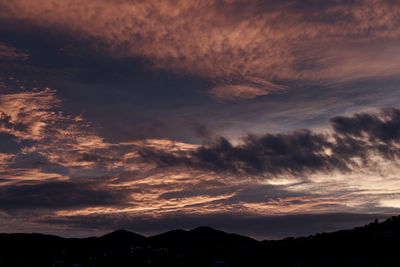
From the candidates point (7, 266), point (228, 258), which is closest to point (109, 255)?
point (7, 266)

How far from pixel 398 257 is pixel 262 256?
55.6 meters

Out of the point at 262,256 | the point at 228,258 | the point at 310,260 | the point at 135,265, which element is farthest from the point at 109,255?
the point at 310,260

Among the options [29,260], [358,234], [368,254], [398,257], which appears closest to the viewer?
[398,257]

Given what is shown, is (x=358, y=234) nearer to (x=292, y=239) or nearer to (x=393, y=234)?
(x=393, y=234)

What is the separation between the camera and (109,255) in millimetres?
195500

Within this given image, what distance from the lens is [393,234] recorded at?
13525cm

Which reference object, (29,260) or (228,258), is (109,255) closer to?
(29,260)

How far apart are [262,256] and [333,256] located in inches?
1334

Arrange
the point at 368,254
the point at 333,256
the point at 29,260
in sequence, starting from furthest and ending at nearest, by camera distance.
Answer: the point at 29,260
the point at 333,256
the point at 368,254

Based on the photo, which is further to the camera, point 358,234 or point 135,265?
point 135,265

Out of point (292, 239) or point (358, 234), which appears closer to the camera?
point (358, 234)

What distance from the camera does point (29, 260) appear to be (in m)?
187

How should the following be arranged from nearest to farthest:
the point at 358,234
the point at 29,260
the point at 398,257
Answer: the point at 398,257, the point at 358,234, the point at 29,260

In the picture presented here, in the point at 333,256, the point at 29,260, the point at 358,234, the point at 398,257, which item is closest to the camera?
the point at 398,257
